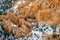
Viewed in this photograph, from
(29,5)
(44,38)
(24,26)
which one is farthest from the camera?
(29,5)

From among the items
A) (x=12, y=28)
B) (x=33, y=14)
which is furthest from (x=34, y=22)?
(x=12, y=28)

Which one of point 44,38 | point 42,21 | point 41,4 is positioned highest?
point 41,4

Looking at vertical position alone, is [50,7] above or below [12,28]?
above

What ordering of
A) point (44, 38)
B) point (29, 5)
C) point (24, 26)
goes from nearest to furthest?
point (44, 38), point (24, 26), point (29, 5)

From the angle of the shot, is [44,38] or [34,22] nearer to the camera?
[44,38]

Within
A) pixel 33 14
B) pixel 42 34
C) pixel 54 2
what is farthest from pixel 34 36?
pixel 54 2

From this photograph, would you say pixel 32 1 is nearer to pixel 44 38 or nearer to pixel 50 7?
pixel 50 7

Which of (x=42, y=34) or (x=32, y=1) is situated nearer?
(x=42, y=34)

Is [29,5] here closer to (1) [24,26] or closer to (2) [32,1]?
(2) [32,1]

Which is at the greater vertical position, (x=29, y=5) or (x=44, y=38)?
(x=29, y=5)
